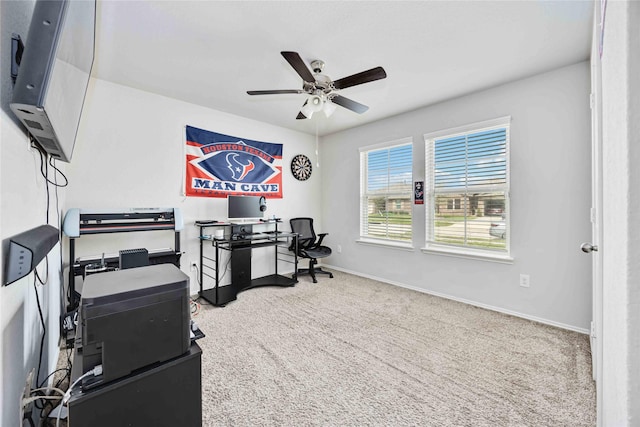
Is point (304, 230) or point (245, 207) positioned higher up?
point (245, 207)

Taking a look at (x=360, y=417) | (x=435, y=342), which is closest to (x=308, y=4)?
(x=360, y=417)

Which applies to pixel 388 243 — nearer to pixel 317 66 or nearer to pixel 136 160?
pixel 317 66

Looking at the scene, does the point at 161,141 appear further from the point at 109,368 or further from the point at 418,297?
the point at 418,297

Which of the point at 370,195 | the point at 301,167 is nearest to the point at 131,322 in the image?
the point at 370,195

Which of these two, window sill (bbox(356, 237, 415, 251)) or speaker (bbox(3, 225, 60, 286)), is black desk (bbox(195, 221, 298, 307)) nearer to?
window sill (bbox(356, 237, 415, 251))

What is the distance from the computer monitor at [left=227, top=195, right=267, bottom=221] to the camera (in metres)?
3.71

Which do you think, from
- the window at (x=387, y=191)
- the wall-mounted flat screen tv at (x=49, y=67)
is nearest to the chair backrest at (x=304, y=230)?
the window at (x=387, y=191)

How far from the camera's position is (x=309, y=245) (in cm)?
449

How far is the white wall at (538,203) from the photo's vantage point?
8.41 feet

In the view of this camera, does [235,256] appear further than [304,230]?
No

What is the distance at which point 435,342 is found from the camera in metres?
2.37

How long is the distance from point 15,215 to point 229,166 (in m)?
3.05

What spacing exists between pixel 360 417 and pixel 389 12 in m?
2.65

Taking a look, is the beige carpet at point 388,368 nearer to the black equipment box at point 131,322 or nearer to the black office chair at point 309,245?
the black equipment box at point 131,322
